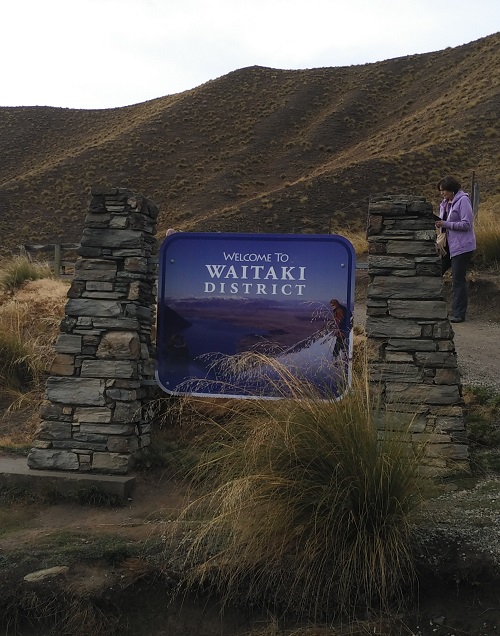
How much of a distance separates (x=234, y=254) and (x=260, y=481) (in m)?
2.29

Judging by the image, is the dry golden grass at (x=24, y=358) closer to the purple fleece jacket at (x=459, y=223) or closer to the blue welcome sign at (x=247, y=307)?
the blue welcome sign at (x=247, y=307)

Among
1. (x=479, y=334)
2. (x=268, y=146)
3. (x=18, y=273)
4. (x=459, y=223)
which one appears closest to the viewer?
(x=459, y=223)

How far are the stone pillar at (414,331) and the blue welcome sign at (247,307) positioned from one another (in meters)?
0.26

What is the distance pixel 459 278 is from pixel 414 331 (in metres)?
3.40

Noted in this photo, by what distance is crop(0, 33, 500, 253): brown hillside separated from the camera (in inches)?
1281

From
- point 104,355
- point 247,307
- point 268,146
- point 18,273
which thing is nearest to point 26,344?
point 104,355

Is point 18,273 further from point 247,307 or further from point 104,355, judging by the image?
point 247,307

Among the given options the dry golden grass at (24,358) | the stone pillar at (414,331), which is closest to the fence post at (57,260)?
the dry golden grass at (24,358)

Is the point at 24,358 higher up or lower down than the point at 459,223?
lower down

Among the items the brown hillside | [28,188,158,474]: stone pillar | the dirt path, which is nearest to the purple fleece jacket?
the dirt path

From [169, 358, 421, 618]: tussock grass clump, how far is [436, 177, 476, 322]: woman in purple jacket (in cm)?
295

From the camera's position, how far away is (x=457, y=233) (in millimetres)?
7930

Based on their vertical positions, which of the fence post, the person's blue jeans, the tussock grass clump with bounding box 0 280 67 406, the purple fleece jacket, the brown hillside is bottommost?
the tussock grass clump with bounding box 0 280 67 406

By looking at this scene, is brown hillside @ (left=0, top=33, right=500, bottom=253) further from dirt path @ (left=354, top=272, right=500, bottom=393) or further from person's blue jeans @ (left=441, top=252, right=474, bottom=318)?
person's blue jeans @ (left=441, top=252, right=474, bottom=318)
